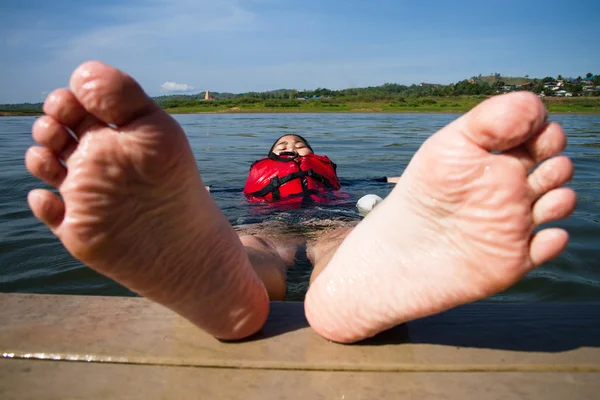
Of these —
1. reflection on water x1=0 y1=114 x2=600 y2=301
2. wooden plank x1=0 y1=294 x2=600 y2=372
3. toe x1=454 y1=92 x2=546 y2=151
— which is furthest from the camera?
reflection on water x1=0 y1=114 x2=600 y2=301

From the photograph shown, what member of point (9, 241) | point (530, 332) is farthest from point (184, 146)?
point (9, 241)

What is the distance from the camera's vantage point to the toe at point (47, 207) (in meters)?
0.89

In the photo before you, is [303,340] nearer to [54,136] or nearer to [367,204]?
[54,136]

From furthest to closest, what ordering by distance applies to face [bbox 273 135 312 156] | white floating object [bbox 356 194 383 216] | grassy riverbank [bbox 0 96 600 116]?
grassy riverbank [bbox 0 96 600 116] < face [bbox 273 135 312 156] < white floating object [bbox 356 194 383 216]

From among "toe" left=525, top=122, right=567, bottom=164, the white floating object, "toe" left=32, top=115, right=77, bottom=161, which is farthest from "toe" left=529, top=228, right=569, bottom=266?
the white floating object

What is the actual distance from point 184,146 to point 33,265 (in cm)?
186

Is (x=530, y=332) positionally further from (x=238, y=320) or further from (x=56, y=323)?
(x=56, y=323)

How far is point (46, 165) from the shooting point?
89 centimetres

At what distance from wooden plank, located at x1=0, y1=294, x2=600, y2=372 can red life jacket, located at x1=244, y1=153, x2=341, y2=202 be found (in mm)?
1954

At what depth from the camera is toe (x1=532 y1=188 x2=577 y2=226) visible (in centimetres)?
86

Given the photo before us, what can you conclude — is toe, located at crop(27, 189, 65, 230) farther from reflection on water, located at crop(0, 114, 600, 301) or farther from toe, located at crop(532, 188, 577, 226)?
reflection on water, located at crop(0, 114, 600, 301)

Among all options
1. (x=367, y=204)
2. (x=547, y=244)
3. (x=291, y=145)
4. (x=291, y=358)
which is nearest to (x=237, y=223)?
(x=367, y=204)

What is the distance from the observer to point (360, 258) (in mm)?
1160

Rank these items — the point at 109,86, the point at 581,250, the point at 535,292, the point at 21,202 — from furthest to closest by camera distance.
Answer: the point at 21,202 < the point at 581,250 < the point at 535,292 < the point at 109,86
